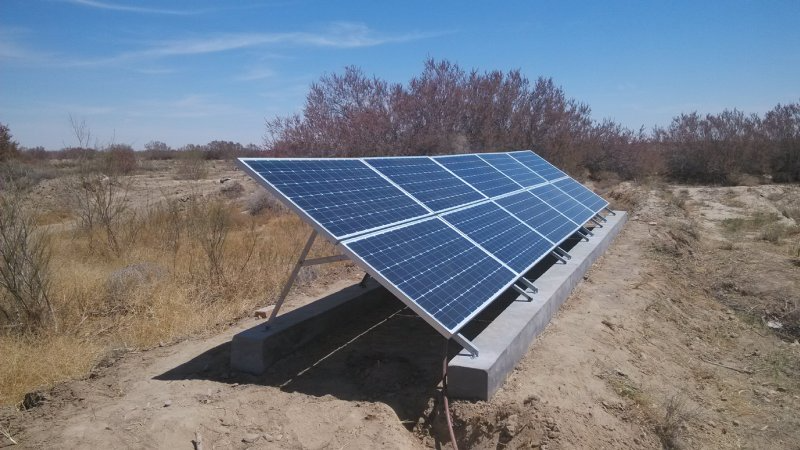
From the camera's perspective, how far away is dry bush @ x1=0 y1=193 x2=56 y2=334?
6.98 meters

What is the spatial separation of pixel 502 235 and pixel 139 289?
5166 millimetres

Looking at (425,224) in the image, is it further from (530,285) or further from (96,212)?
(96,212)

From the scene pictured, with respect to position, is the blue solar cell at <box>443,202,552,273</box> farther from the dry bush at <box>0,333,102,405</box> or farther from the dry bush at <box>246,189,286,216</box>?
the dry bush at <box>246,189,286,216</box>

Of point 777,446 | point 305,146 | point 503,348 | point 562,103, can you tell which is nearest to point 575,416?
point 503,348

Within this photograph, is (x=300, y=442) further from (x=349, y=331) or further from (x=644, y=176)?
(x=644, y=176)

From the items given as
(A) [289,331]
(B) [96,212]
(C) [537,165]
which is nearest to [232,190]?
(B) [96,212]

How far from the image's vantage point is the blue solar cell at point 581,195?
499 inches

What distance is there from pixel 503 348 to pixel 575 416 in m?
0.83

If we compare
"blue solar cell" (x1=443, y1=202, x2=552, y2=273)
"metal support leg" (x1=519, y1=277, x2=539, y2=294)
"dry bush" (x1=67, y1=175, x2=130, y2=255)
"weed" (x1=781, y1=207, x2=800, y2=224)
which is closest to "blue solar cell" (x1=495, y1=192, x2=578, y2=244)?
"blue solar cell" (x1=443, y1=202, x2=552, y2=273)

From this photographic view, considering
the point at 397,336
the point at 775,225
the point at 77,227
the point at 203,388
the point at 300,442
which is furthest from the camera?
the point at 775,225

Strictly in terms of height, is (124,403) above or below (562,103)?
below

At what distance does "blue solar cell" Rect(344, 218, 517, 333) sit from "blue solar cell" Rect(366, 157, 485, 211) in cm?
85

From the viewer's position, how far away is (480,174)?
10.3 meters

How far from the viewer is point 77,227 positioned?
12711 millimetres
